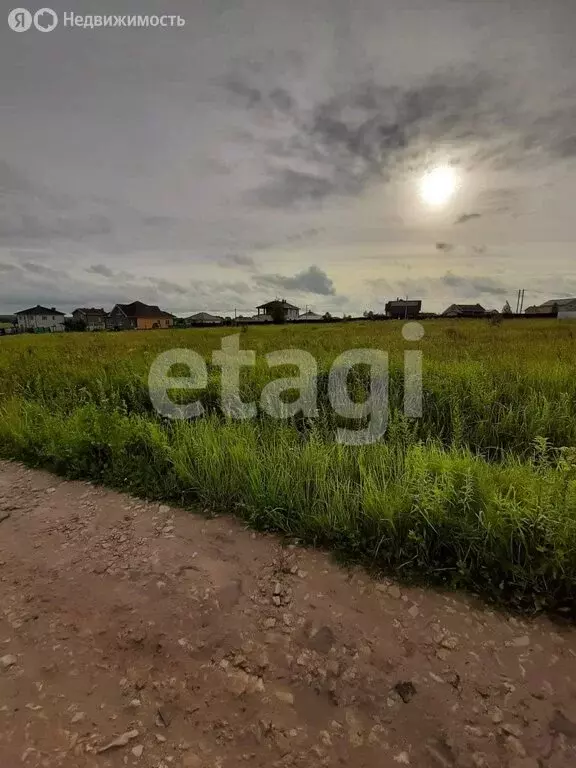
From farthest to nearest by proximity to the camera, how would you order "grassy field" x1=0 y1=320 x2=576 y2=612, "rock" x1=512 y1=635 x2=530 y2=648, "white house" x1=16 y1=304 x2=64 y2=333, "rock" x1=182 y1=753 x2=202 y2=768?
"white house" x1=16 y1=304 x2=64 y2=333 → "grassy field" x1=0 y1=320 x2=576 y2=612 → "rock" x1=512 y1=635 x2=530 y2=648 → "rock" x1=182 y1=753 x2=202 y2=768

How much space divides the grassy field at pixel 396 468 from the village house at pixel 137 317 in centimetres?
6540

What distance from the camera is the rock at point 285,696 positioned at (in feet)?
6.07

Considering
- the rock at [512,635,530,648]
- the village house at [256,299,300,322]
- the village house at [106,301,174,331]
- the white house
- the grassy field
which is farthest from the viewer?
the white house

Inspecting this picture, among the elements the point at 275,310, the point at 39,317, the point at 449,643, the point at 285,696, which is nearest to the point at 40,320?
the point at 39,317

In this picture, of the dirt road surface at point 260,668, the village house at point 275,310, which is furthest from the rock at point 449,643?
the village house at point 275,310

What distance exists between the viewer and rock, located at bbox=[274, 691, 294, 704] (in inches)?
72.8

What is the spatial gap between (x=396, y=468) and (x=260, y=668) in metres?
2.07

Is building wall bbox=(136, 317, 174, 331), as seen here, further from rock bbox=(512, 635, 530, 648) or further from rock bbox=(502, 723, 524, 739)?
rock bbox=(502, 723, 524, 739)

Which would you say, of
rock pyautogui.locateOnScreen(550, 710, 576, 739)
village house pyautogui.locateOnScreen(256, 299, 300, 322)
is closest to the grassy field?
rock pyautogui.locateOnScreen(550, 710, 576, 739)

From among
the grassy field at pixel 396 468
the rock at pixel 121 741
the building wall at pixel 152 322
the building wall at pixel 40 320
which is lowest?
the rock at pixel 121 741

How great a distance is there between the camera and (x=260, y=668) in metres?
2.01

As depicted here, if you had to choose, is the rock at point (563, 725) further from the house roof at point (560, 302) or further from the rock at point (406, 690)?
the house roof at point (560, 302)

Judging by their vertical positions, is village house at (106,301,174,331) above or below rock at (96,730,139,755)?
above

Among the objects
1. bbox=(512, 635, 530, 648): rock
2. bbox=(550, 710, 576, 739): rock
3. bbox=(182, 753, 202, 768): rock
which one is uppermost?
bbox=(512, 635, 530, 648): rock
